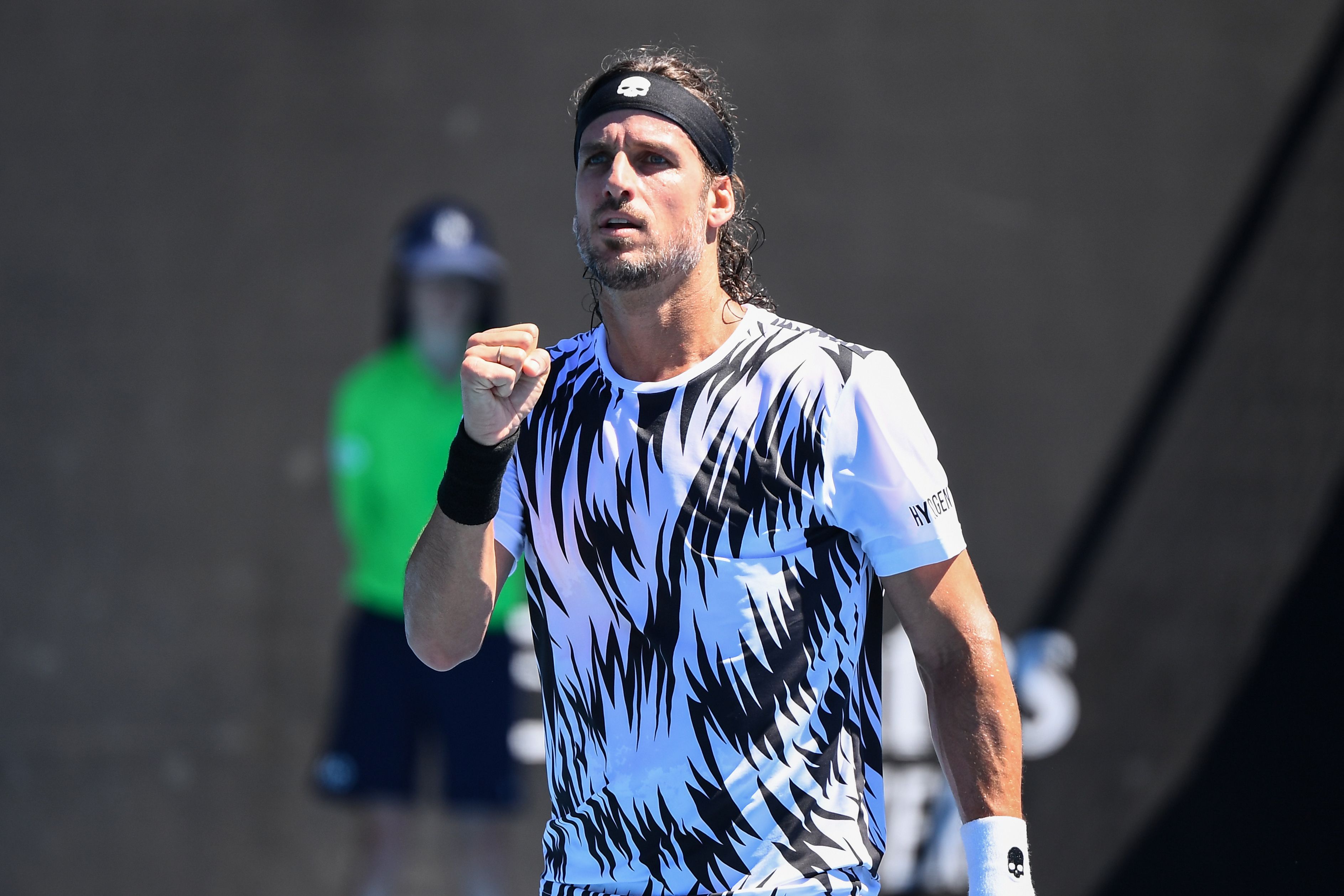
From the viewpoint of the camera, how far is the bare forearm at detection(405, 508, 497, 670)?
2137mm

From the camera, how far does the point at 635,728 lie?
2.06m

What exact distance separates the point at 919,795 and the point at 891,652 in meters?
0.53

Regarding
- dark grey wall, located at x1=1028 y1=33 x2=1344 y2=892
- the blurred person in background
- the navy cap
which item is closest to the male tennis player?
the blurred person in background

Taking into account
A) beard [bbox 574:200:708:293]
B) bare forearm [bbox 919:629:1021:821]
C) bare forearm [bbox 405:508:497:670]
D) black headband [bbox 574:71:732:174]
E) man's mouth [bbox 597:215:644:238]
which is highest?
black headband [bbox 574:71:732:174]

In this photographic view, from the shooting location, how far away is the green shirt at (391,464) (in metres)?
4.45

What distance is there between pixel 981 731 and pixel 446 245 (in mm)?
3037

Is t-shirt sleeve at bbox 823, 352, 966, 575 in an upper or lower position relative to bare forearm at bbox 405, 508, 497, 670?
upper

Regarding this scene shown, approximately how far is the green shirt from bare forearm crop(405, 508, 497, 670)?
82.8 inches

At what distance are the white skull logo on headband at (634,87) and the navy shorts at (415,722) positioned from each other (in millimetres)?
2461

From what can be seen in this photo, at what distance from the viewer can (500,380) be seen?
2004 millimetres

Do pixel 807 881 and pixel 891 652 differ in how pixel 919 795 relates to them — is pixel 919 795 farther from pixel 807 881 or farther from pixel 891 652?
pixel 807 881

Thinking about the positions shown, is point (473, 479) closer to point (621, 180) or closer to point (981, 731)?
point (621, 180)

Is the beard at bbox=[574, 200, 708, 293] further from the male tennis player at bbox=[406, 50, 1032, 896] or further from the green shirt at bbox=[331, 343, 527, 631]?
the green shirt at bbox=[331, 343, 527, 631]

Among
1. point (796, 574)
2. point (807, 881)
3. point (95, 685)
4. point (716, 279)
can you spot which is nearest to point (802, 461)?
point (796, 574)
